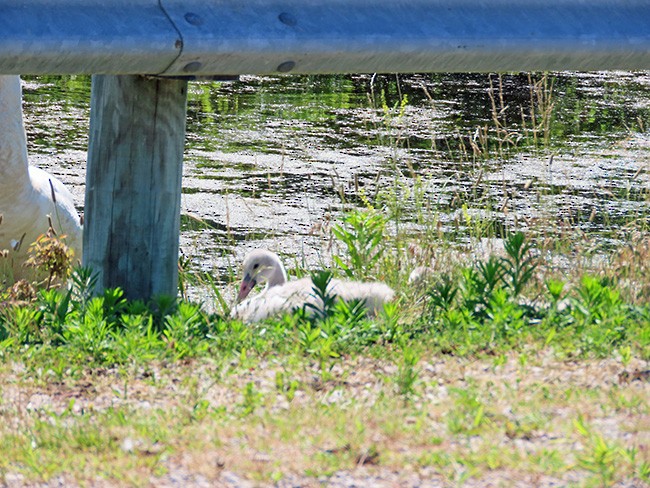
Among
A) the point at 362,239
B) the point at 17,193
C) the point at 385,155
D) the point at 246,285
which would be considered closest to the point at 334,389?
the point at 362,239

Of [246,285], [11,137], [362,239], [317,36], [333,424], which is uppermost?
[317,36]

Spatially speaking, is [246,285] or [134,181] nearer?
[134,181]

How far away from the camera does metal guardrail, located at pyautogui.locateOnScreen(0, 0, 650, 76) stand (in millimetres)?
4047

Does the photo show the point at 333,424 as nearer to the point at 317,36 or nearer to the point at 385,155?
the point at 317,36

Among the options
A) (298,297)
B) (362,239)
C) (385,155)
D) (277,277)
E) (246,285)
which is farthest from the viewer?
(385,155)

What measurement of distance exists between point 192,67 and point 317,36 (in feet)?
1.57

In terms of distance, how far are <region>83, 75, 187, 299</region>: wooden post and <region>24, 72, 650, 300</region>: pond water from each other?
6.45ft

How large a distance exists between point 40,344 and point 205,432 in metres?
1.16

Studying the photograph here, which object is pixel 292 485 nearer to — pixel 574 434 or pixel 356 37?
pixel 574 434

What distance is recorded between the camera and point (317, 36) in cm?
439

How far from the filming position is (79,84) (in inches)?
474

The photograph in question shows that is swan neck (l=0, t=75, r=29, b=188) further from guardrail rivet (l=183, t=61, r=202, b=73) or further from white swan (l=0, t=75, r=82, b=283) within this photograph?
guardrail rivet (l=183, t=61, r=202, b=73)

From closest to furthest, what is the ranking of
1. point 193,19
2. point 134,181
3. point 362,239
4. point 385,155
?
point 193,19
point 134,181
point 362,239
point 385,155

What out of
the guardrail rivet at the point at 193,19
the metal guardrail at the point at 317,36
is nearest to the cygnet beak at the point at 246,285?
the metal guardrail at the point at 317,36
